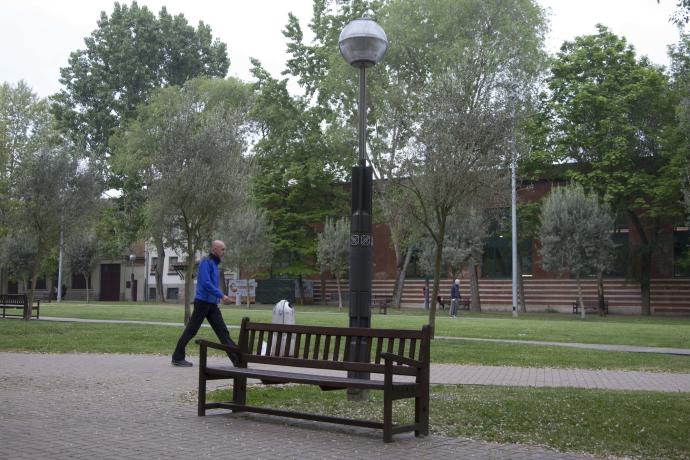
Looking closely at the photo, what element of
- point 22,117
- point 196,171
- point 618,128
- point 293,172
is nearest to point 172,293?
point 293,172

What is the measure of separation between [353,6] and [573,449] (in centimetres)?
4169

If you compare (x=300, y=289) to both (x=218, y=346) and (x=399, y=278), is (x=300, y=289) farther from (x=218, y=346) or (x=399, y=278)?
(x=218, y=346)

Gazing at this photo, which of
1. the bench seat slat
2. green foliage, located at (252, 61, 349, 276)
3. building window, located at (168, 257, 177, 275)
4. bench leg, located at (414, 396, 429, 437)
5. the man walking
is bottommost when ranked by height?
bench leg, located at (414, 396, 429, 437)

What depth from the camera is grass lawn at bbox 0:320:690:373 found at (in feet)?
49.0

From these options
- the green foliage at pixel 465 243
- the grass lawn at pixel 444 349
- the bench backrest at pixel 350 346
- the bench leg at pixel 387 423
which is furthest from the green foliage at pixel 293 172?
the bench leg at pixel 387 423

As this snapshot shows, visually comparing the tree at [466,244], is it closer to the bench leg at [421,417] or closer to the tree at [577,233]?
the tree at [577,233]

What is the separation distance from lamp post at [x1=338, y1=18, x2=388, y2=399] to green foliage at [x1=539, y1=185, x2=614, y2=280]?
1324 inches

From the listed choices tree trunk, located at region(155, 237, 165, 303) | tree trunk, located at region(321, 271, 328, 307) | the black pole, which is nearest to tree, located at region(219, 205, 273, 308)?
tree trunk, located at region(155, 237, 165, 303)

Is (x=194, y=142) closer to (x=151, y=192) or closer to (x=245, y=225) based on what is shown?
(x=151, y=192)

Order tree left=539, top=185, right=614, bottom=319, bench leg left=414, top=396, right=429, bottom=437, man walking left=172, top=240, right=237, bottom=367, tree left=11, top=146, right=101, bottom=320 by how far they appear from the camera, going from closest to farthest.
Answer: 1. bench leg left=414, top=396, right=429, bottom=437
2. man walking left=172, top=240, right=237, bottom=367
3. tree left=11, top=146, right=101, bottom=320
4. tree left=539, top=185, right=614, bottom=319

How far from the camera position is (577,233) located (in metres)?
41.1

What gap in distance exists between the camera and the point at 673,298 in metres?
47.0

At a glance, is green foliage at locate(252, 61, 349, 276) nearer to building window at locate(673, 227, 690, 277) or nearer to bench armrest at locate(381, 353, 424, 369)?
building window at locate(673, 227, 690, 277)

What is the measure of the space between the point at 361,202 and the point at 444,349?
342 inches
